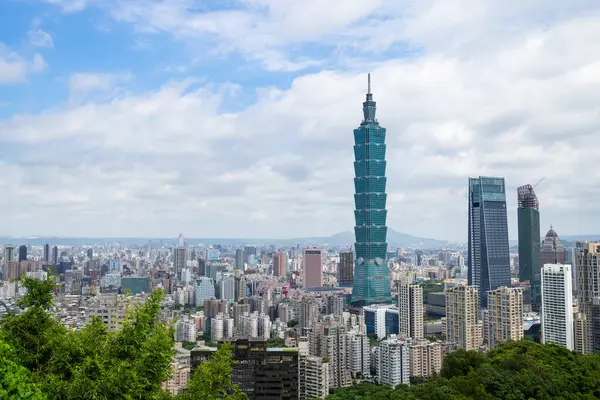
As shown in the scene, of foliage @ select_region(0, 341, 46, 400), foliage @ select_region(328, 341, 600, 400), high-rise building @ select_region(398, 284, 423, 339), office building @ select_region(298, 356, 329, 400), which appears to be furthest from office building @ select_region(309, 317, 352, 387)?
foliage @ select_region(0, 341, 46, 400)

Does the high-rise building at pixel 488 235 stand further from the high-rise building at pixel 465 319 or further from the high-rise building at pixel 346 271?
the high-rise building at pixel 465 319

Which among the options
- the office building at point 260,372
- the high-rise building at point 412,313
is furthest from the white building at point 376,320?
the office building at point 260,372

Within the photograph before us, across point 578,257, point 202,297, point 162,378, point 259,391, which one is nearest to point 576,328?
point 578,257

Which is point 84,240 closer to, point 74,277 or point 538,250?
point 74,277

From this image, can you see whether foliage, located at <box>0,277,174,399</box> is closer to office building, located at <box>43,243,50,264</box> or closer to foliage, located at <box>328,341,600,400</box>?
foliage, located at <box>328,341,600,400</box>

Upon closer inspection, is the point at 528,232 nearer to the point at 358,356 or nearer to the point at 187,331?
the point at 358,356

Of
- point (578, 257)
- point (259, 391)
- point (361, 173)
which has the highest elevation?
point (361, 173)

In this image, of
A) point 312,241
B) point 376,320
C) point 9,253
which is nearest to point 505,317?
point 376,320
